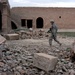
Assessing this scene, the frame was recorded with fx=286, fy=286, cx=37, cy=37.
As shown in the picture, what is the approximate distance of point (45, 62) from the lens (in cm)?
966

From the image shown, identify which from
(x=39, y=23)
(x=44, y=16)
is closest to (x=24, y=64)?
(x=44, y=16)

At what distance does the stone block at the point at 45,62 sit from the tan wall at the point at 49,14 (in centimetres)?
2347

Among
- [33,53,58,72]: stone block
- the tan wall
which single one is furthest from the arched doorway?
[33,53,58,72]: stone block

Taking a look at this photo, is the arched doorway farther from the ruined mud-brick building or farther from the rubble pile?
the rubble pile

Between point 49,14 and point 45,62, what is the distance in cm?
2434

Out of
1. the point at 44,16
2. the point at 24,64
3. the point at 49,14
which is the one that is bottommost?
the point at 24,64

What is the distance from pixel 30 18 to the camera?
33.8 m

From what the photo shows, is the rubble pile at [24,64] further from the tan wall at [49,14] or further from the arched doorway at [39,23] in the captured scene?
the arched doorway at [39,23]

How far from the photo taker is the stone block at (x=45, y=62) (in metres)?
9.59

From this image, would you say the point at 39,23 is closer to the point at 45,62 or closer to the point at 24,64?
the point at 24,64

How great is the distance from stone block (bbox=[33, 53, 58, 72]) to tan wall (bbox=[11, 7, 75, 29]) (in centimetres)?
2347

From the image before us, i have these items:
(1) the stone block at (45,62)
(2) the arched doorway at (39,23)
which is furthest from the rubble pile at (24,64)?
(2) the arched doorway at (39,23)

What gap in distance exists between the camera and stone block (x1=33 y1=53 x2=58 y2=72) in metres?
9.59

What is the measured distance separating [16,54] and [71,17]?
2343cm
